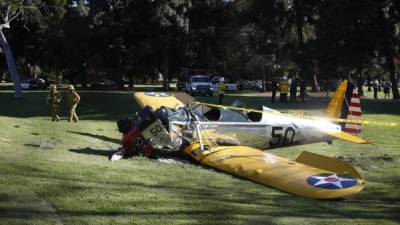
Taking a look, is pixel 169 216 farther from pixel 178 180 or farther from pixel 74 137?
pixel 74 137

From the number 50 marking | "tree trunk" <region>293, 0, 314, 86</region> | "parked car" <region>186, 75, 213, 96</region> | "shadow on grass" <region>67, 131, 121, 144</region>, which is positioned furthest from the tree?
the number 50 marking

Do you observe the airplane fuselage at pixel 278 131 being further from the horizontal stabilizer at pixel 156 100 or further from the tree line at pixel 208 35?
the tree line at pixel 208 35

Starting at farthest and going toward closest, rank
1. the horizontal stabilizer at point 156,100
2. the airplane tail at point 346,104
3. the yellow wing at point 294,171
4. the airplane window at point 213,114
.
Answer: the horizontal stabilizer at point 156,100 → the airplane tail at point 346,104 → the airplane window at point 213,114 → the yellow wing at point 294,171

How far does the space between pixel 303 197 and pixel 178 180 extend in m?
→ 2.42

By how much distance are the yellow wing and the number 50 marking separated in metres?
1.86

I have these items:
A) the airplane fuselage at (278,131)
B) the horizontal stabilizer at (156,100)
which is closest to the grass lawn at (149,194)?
the airplane fuselage at (278,131)

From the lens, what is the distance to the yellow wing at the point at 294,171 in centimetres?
870

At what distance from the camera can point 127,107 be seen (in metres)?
32.2

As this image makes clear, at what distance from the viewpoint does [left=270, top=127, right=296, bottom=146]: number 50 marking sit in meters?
13.9

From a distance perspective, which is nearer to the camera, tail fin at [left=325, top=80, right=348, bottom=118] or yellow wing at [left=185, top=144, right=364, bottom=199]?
yellow wing at [left=185, top=144, right=364, bottom=199]

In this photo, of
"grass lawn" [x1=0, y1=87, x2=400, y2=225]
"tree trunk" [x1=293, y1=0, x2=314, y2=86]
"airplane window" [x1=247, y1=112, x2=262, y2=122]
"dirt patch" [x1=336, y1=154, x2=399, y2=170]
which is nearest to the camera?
"grass lawn" [x1=0, y1=87, x2=400, y2=225]

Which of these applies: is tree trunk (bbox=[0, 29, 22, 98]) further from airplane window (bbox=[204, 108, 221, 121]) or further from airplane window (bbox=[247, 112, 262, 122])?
airplane window (bbox=[247, 112, 262, 122])

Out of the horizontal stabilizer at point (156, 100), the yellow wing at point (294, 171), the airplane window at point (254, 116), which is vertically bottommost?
the yellow wing at point (294, 171)

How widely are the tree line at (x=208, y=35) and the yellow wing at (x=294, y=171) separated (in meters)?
30.8
